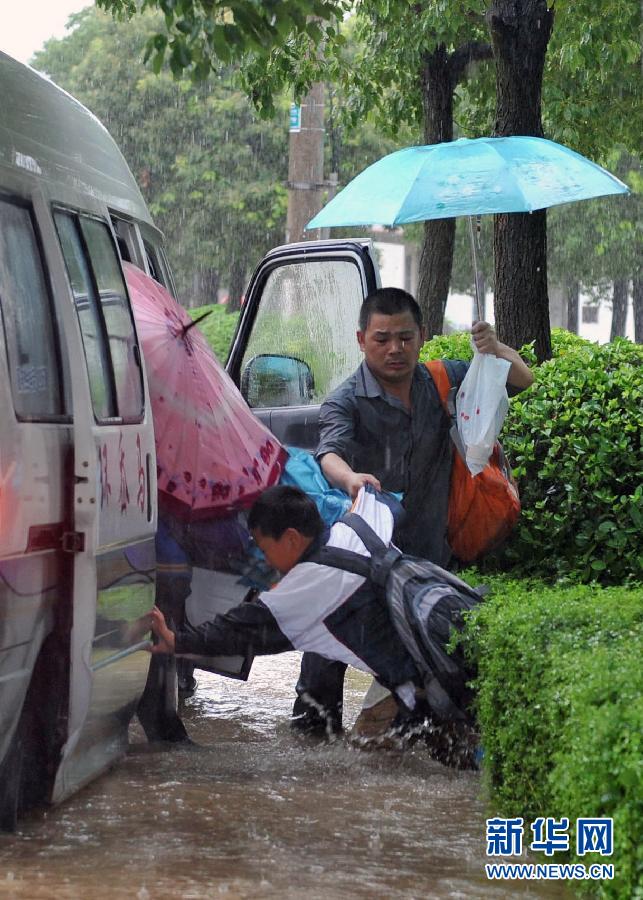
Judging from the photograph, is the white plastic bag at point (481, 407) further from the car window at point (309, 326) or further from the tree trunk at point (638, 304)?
the tree trunk at point (638, 304)

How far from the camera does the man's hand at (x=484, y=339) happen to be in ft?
20.9

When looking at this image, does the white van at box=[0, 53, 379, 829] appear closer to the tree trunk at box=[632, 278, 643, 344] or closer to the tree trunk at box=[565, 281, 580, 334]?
the tree trunk at box=[632, 278, 643, 344]

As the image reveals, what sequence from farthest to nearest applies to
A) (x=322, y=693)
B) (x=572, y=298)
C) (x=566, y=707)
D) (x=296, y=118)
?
(x=572, y=298), (x=296, y=118), (x=322, y=693), (x=566, y=707)

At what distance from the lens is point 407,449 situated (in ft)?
21.4

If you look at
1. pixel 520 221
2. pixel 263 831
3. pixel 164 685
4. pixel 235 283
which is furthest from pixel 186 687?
pixel 235 283

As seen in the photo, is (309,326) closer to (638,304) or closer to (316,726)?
(316,726)

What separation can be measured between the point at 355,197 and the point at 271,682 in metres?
2.81

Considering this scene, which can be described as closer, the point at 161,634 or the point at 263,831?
the point at 263,831

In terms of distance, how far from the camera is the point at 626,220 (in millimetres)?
38250

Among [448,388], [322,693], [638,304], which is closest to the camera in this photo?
[448,388]

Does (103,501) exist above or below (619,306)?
below

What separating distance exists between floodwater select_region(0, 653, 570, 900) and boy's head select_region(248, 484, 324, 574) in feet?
2.85

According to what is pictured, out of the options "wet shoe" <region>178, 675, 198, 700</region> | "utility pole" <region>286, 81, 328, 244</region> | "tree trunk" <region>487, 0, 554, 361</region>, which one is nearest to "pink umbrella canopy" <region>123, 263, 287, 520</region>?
"wet shoe" <region>178, 675, 198, 700</region>

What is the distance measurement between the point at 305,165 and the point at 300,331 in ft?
25.4
